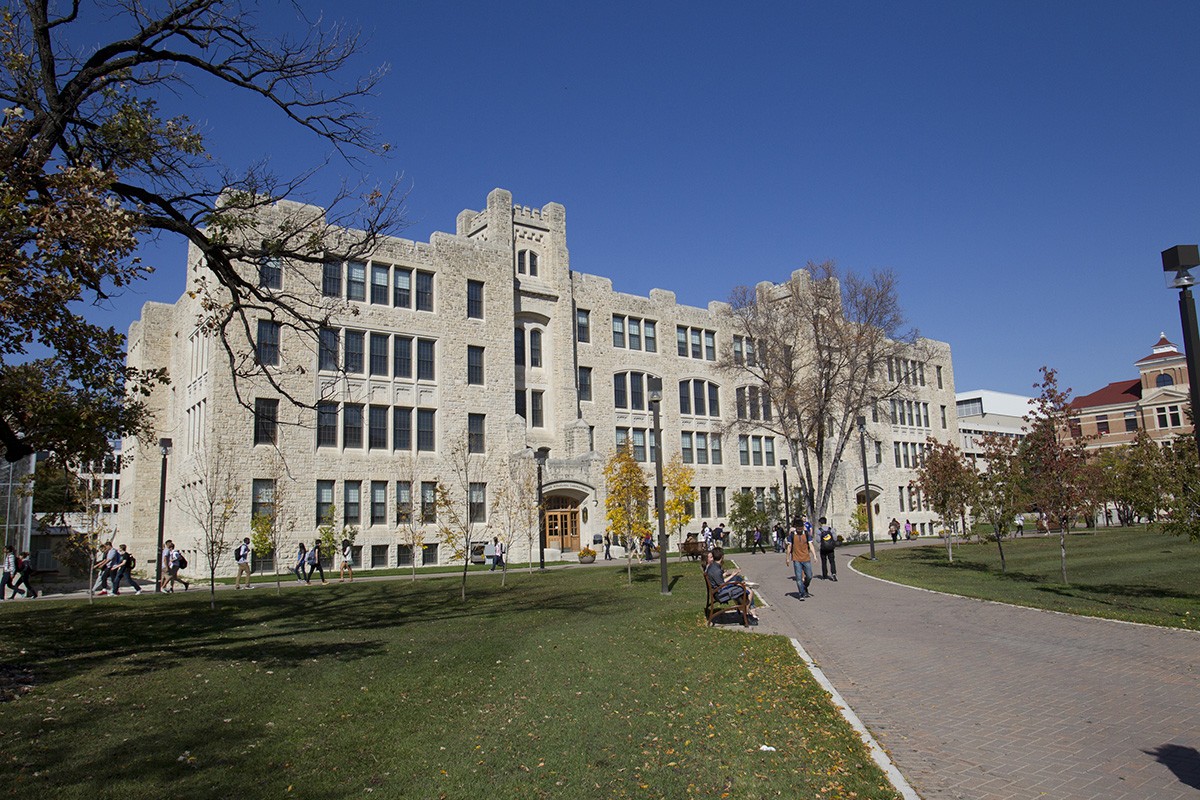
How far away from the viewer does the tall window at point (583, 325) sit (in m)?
47.2

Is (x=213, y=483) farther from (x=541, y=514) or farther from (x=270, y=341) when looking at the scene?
(x=541, y=514)

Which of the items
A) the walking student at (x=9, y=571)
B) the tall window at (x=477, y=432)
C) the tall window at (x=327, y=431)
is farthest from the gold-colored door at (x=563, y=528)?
the walking student at (x=9, y=571)

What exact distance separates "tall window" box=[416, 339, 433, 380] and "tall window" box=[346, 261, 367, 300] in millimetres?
3446

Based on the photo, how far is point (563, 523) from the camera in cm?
4266

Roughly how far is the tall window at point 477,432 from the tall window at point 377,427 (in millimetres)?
4176

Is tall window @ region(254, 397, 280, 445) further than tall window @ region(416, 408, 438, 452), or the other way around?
tall window @ region(416, 408, 438, 452)

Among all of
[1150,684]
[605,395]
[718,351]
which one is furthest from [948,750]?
[718,351]

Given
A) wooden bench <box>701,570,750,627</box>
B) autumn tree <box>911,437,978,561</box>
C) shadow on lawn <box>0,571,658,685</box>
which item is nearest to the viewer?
shadow on lawn <box>0,571,658,685</box>

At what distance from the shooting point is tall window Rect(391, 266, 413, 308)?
125ft

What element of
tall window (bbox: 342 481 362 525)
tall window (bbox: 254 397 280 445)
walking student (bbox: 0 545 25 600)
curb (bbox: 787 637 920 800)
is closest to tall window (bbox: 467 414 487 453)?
tall window (bbox: 342 481 362 525)

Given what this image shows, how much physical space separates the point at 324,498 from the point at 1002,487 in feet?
87.9

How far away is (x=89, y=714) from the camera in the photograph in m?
8.05

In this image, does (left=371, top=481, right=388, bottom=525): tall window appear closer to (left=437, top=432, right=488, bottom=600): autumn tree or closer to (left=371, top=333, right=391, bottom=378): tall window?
(left=437, top=432, right=488, bottom=600): autumn tree

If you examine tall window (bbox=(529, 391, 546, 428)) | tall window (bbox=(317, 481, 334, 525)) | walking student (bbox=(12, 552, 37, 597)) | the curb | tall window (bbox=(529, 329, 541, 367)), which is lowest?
the curb
